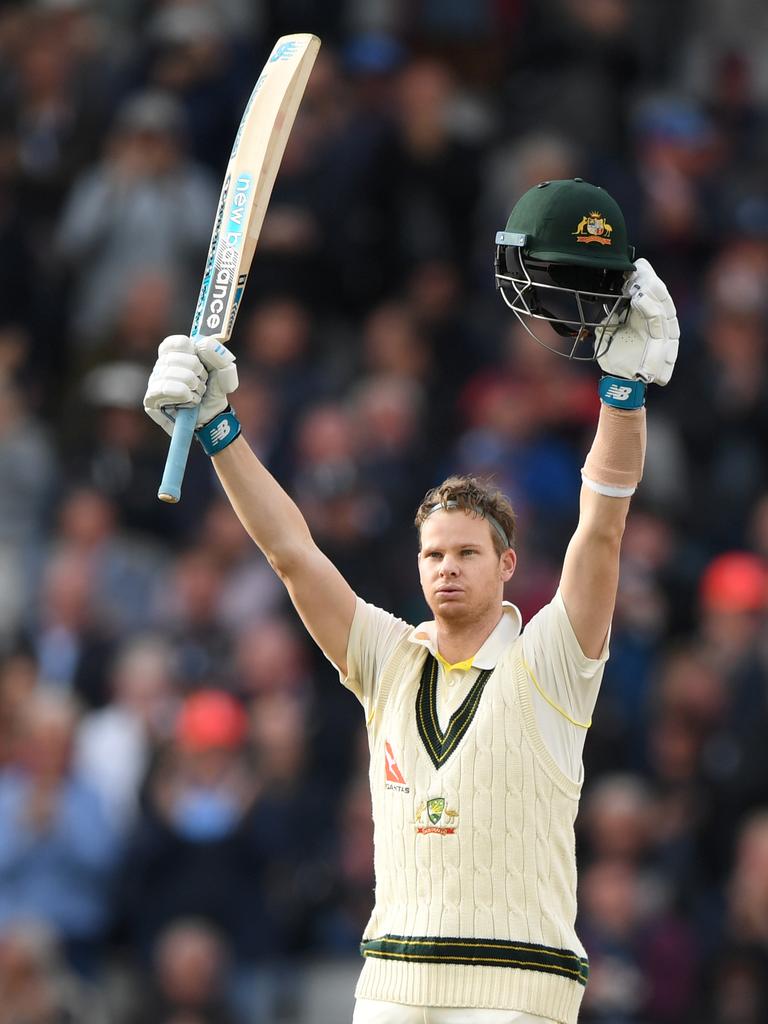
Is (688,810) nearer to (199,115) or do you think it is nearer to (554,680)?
(554,680)

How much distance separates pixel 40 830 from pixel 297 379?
2892 millimetres

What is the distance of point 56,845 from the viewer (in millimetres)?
9367

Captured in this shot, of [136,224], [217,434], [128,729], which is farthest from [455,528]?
[136,224]

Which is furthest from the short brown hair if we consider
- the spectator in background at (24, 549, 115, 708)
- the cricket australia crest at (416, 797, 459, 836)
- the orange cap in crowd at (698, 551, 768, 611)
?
the spectator in background at (24, 549, 115, 708)

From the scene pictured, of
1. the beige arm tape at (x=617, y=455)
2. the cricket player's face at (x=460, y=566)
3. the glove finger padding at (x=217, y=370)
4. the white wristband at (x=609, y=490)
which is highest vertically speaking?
the glove finger padding at (x=217, y=370)

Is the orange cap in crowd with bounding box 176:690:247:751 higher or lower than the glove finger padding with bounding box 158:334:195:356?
lower

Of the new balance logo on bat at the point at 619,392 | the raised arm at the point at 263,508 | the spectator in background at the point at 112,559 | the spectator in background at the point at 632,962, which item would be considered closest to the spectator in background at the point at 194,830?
the spectator in background at the point at 112,559

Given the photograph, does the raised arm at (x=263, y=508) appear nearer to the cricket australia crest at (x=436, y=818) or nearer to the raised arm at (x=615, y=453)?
the cricket australia crest at (x=436, y=818)

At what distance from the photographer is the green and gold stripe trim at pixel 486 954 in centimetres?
538

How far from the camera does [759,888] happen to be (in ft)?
28.7

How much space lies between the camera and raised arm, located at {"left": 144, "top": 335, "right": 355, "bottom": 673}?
580 centimetres

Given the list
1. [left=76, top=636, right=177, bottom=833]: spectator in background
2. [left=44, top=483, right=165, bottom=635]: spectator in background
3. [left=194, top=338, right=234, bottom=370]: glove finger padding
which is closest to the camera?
[left=194, top=338, right=234, bottom=370]: glove finger padding

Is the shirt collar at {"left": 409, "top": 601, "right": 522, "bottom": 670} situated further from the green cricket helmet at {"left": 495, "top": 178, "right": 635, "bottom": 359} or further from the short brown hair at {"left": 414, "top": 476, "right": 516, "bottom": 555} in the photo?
the green cricket helmet at {"left": 495, "top": 178, "right": 635, "bottom": 359}

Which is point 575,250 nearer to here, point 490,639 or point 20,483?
point 490,639
